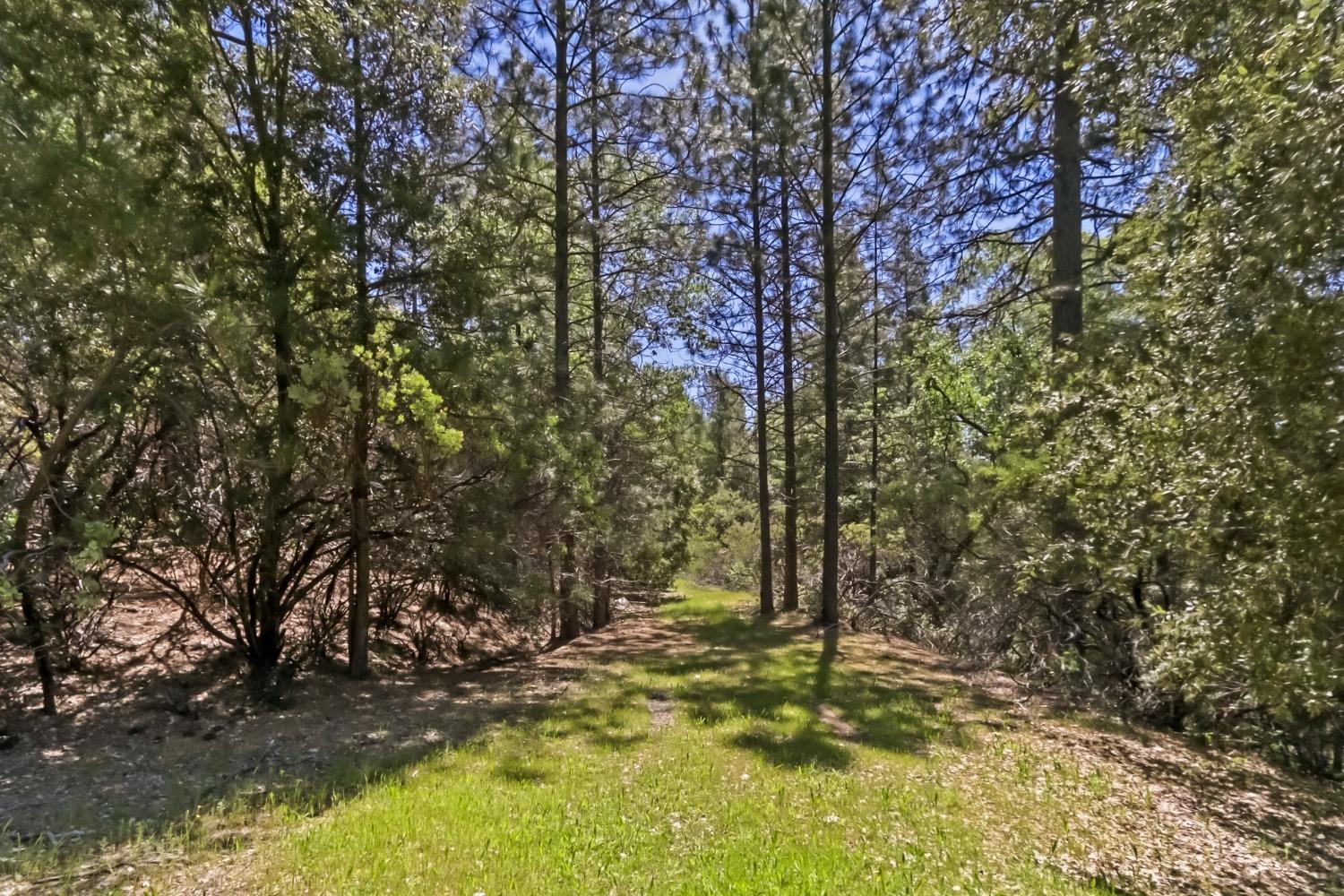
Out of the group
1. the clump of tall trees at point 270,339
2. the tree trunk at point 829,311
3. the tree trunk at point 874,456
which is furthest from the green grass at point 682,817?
the tree trunk at point 874,456

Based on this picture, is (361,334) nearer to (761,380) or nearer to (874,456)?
(761,380)

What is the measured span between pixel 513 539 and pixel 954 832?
210 inches

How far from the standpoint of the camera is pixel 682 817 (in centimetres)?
414

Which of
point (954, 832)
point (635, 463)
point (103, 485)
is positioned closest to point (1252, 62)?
point (954, 832)

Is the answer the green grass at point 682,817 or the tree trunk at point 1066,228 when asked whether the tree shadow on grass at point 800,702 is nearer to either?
the green grass at point 682,817

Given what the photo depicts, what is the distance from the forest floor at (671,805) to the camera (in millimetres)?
3416

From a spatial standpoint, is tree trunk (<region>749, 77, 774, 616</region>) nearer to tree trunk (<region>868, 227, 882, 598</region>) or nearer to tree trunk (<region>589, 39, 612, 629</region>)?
tree trunk (<region>868, 227, 882, 598</region>)

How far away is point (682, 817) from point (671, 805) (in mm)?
189

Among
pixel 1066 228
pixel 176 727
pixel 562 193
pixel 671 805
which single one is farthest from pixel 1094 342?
pixel 176 727

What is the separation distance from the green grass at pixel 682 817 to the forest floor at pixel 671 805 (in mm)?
19

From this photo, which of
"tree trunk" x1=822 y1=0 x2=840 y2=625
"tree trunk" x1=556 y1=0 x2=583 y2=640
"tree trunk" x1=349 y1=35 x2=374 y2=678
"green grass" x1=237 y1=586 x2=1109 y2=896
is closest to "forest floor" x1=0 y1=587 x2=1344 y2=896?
"green grass" x1=237 y1=586 x2=1109 y2=896

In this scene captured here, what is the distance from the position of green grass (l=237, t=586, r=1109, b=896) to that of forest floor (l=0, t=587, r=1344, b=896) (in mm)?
19

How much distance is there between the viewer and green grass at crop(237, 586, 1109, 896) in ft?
11.0

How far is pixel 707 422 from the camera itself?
65.0 ft
